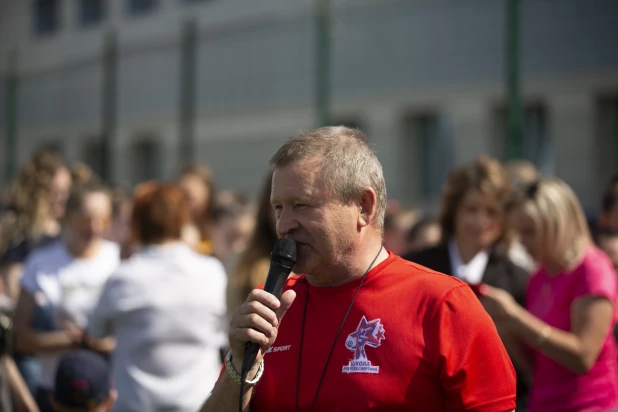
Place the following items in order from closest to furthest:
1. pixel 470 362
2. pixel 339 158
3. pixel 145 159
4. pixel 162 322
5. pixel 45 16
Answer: pixel 470 362, pixel 339 158, pixel 162 322, pixel 145 159, pixel 45 16

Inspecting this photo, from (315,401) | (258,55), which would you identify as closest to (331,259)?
(315,401)

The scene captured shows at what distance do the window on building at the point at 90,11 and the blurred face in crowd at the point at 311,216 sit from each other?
1142 inches

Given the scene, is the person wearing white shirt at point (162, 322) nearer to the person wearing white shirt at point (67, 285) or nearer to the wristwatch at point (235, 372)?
the person wearing white shirt at point (67, 285)

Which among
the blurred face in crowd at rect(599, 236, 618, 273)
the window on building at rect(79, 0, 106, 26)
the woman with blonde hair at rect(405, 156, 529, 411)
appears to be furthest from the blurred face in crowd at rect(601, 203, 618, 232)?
the window on building at rect(79, 0, 106, 26)

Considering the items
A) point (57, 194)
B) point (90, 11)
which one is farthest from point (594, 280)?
point (90, 11)

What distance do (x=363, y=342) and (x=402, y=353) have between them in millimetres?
119

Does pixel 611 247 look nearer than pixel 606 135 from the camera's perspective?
Yes

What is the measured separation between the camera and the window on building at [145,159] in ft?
92.7

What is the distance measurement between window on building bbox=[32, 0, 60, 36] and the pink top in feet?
97.4

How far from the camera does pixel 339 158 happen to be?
2.60m

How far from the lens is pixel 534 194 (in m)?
4.27

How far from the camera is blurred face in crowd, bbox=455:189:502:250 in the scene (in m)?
4.86

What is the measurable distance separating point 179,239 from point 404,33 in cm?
1688

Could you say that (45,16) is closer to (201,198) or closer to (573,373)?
(201,198)
